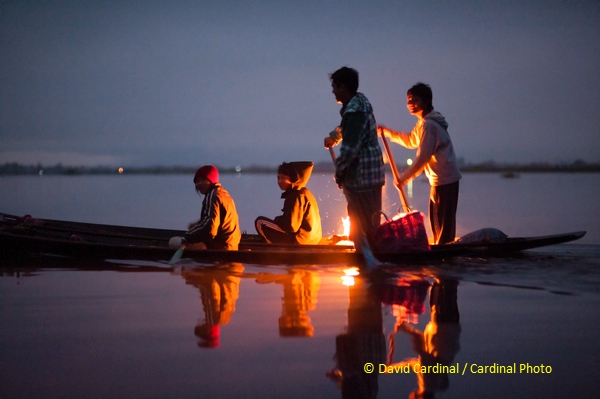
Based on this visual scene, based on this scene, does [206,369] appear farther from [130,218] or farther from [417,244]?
[130,218]

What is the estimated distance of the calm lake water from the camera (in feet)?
11.0

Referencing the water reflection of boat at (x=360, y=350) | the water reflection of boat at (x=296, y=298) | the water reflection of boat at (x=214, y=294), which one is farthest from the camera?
the water reflection of boat at (x=296, y=298)

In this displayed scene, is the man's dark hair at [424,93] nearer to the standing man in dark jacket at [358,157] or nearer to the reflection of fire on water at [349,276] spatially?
the standing man in dark jacket at [358,157]

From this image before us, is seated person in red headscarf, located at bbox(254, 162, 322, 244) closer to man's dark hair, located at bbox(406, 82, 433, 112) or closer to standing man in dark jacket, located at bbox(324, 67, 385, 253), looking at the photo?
standing man in dark jacket, located at bbox(324, 67, 385, 253)

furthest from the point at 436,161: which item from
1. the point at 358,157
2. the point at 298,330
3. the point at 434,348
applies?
the point at 434,348

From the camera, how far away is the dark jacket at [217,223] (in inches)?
275

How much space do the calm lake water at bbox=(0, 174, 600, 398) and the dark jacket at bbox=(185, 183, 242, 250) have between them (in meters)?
0.35

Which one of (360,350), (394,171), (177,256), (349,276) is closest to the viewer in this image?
(360,350)

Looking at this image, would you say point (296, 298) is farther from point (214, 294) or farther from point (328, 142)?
point (328, 142)

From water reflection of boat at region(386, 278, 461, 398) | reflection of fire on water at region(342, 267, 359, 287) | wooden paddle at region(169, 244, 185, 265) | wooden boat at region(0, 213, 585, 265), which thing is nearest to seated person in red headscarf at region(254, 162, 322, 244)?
wooden boat at region(0, 213, 585, 265)

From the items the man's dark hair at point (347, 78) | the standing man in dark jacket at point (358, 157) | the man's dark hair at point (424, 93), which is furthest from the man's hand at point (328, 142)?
the man's dark hair at point (424, 93)

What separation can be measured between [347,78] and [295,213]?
2249 mm

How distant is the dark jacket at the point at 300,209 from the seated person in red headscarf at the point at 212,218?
32.7 inches

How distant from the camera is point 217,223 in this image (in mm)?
7121
